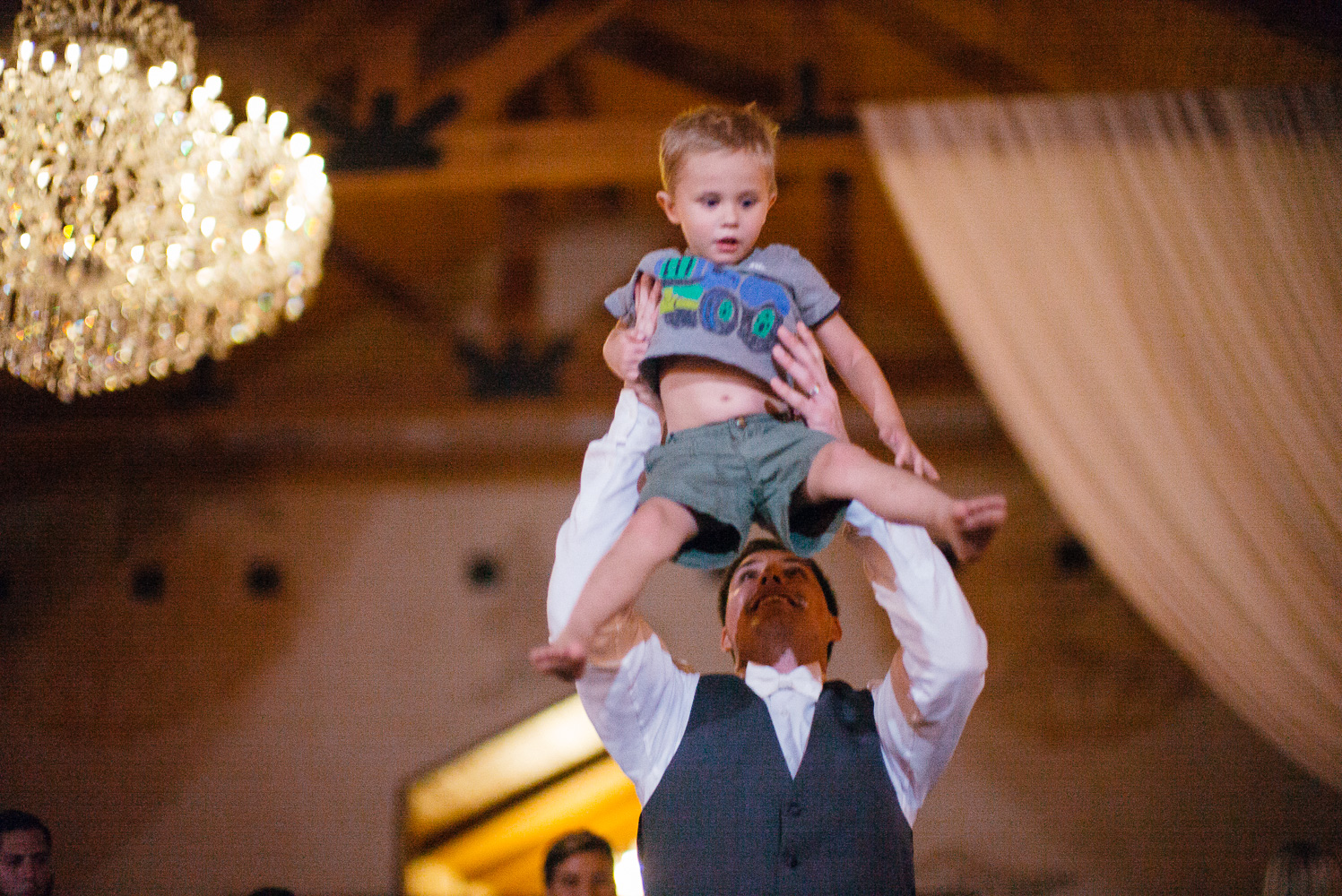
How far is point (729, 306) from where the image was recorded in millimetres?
1671

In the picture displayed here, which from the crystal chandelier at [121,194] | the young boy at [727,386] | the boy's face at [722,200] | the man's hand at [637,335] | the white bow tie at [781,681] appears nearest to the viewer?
the young boy at [727,386]

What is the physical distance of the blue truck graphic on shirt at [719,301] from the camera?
1.67 m

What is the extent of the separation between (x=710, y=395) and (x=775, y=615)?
0.56 meters

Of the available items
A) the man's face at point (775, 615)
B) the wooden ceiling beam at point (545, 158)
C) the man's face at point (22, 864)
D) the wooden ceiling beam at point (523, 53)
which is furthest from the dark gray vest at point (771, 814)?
the wooden ceiling beam at point (523, 53)

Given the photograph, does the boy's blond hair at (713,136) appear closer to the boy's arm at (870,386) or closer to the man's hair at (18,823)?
the boy's arm at (870,386)

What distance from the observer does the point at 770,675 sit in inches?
78.3

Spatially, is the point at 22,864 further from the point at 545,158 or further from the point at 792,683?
the point at 545,158

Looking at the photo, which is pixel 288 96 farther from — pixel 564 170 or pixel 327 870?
pixel 327 870

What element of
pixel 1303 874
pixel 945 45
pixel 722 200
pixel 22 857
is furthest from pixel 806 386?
pixel 945 45

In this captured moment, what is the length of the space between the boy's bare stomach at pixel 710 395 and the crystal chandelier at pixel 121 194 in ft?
5.19

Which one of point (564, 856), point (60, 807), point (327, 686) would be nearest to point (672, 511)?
point (564, 856)

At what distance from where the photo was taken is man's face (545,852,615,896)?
295 cm

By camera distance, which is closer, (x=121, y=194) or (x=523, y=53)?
(x=121, y=194)

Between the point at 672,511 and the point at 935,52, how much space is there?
323 cm
